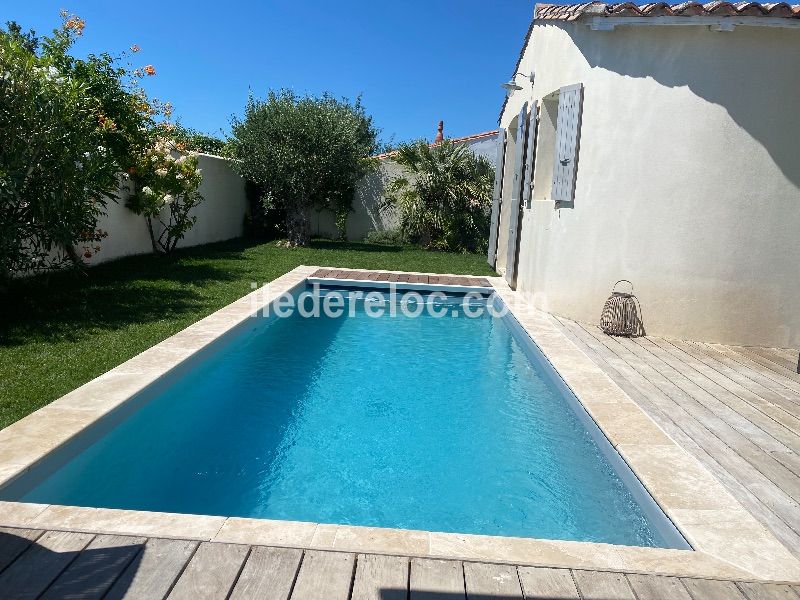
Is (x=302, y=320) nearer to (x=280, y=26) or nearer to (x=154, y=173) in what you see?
(x=154, y=173)

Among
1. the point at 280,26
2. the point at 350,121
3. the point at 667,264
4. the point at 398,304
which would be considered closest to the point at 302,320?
the point at 398,304

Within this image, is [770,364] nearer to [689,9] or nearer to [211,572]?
[689,9]

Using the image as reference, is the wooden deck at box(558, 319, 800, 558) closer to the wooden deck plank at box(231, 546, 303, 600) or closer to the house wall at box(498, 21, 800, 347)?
the house wall at box(498, 21, 800, 347)

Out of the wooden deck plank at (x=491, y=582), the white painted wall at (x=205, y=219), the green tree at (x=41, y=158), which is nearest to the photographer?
the wooden deck plank at (x=491, y=582)

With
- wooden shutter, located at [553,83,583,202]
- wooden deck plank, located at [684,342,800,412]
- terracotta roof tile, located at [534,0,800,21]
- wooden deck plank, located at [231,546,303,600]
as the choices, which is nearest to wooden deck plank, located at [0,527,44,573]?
wooden deck plank, located at [231,546,303,600]

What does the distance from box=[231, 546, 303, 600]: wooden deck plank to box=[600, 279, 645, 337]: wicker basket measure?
18.3 feet

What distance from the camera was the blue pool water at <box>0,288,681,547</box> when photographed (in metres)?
3.55

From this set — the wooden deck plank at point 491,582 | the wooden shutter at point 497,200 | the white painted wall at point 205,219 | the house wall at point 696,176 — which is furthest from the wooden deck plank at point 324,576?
the wooden shutter at point 497,200

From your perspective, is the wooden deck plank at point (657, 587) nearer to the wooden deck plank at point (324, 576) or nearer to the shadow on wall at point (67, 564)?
the wooden deck plank at point (324, 576)

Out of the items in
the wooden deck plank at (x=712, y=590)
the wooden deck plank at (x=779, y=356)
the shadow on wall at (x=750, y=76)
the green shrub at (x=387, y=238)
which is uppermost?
the shadow on wall at (x=750, y=76)

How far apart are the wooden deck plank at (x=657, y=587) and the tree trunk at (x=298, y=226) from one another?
14.1m

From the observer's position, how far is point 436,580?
238 cm

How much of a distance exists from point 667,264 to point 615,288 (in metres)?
0.66

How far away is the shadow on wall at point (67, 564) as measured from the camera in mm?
2205
